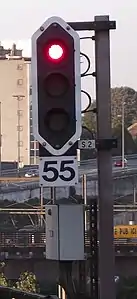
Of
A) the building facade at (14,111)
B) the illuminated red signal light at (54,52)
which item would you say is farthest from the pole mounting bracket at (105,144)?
the building facade at (14,111)

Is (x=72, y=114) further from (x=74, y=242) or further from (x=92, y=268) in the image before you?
(x=92, y=268)

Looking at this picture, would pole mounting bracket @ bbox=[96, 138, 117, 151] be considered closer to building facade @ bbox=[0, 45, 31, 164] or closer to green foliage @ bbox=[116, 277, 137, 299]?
green foliage @ bbox=[116, 277, 137, 299]

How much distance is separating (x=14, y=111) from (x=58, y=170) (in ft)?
273

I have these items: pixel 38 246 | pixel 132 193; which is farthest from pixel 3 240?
pixel 132 193

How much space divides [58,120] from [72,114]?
84mm

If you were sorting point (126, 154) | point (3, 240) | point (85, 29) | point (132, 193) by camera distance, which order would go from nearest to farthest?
point (85, 29), point (3, 240), point (132, 193), point (126, 154)

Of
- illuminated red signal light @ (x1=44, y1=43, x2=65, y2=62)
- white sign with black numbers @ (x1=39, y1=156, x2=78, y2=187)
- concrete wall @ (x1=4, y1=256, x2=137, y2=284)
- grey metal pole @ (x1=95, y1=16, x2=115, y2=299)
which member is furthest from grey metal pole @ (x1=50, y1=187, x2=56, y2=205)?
concrete wall @ (x1=4, y1=256, x2=137, y2=284)

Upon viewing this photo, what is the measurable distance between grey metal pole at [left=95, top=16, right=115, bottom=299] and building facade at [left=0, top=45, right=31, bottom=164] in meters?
78.1

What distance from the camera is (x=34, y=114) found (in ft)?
14.1

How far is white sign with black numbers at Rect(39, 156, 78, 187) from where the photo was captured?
167 inches

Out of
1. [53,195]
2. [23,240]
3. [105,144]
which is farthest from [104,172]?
[23,240]

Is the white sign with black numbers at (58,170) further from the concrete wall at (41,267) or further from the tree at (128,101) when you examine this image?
the tree at (128,101)

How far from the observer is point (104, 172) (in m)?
4.45

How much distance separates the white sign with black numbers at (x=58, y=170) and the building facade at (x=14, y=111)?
78.3 metres
